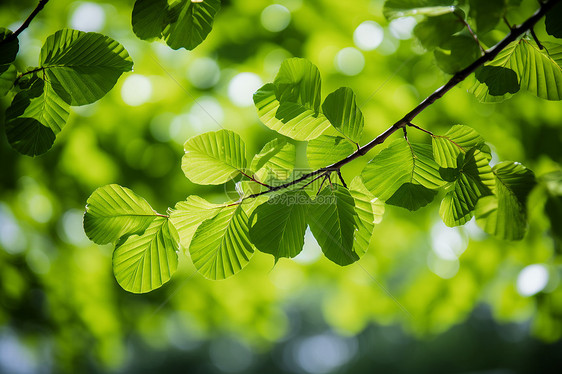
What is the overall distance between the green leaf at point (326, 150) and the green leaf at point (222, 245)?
9cm

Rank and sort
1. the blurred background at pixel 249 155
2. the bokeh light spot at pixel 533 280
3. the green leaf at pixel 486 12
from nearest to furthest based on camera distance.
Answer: the green leaf at pixel 486 12 → the bokeh light spot at pixel 533 280 → the blurred background at pixel 249 155

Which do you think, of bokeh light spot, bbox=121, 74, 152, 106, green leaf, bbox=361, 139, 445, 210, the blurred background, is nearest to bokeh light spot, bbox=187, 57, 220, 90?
the blurred background

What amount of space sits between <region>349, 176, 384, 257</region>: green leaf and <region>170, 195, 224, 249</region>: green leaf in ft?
0.47

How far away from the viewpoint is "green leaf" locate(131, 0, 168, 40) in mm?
364

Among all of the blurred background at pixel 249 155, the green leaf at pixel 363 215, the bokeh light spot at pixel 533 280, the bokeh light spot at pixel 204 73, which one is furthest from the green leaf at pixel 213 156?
the bokeh light spot at pixel 204 73

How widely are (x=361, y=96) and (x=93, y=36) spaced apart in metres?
1.13

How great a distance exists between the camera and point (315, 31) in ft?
4.51

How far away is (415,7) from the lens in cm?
32

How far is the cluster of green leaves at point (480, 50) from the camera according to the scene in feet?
0.98

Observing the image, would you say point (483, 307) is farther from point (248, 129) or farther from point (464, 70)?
point (464, 70)

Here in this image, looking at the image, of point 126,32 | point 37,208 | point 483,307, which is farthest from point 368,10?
point 483,307

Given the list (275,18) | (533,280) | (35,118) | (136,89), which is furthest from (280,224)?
(136,89)

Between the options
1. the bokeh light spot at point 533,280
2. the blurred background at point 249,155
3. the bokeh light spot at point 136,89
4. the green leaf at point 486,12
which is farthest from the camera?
the bokeh light spot at point 136,89

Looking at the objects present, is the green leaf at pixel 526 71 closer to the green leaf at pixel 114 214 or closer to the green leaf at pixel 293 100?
the green leaf at pixel 293 100
